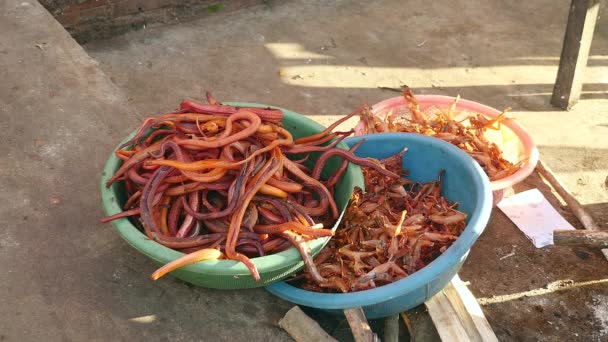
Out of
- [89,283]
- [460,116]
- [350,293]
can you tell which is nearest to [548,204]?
[460,116]

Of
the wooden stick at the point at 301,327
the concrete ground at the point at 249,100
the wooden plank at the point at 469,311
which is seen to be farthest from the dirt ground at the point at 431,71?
the wooden stick at the point at 301,327

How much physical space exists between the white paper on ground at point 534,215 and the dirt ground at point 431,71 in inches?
2.2

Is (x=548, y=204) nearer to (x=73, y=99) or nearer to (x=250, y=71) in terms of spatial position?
(x=250, y=71)

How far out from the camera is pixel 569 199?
3.91 metres

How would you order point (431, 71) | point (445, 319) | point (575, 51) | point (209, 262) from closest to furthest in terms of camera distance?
point (209, 262) < point (445, 319) < point (575, 51) < point (431, 71)

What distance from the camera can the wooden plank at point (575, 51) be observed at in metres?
4.60

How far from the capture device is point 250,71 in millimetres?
5270

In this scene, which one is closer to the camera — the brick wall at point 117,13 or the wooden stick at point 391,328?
the wooden stick at point 391,328

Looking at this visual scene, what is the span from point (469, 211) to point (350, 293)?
898 millimetres

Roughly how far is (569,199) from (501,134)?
0.59 meters

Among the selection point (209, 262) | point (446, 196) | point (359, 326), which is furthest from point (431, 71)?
point (209, 262)

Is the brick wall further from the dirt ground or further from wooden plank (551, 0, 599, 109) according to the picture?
wooden plank (551, 0, 599, 109)

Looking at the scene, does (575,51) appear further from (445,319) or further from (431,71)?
(445,319)

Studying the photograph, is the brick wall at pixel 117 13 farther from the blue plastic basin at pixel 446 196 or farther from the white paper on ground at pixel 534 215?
the white paper on ground at pixel 534 215
